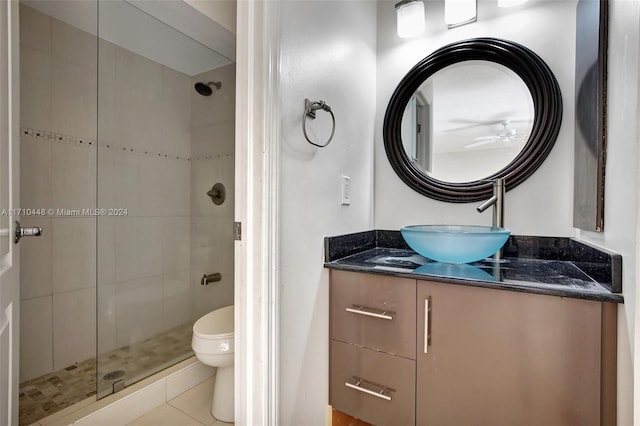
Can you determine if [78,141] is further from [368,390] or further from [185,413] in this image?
[368,390]

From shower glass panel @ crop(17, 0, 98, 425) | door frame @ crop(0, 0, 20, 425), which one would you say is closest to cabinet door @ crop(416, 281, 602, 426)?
door frame @ crop(0, 0, 20, 425)

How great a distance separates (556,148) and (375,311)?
A: 43.0 inches

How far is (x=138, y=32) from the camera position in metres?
1.71

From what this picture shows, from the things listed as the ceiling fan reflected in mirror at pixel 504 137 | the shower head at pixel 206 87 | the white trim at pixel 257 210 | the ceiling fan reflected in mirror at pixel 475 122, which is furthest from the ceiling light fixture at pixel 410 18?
the shower head at pixel 206 87

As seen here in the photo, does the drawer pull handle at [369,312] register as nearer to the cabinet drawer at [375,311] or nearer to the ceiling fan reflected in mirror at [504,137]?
the cabinet drawer at [375,311]

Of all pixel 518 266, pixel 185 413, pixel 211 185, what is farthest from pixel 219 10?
pixel 185 413

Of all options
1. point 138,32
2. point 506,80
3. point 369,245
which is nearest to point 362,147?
point 369,245

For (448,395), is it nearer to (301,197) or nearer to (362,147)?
(301,197)

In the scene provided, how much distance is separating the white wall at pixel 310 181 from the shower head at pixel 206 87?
1.10 m

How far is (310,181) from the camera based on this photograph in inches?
46.6

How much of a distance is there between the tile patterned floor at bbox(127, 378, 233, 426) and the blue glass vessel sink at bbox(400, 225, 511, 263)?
1276mm

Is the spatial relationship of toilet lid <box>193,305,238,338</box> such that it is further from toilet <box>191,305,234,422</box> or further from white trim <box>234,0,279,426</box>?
white trim <box>234,0,279,426</box>

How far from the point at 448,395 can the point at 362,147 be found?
1146 mm

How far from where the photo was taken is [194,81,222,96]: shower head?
7.00 feet
